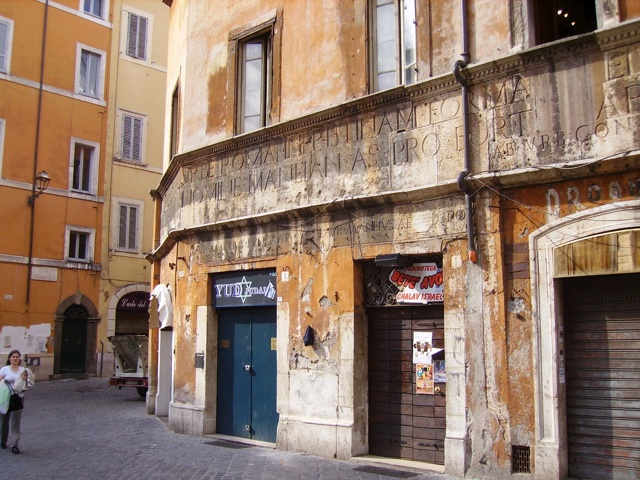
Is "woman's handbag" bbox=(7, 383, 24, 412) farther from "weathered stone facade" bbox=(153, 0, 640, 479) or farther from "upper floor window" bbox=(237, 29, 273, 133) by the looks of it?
"upper floor window" bbox=(237, 29, 273, 133)

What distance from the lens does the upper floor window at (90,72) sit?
2469 cm

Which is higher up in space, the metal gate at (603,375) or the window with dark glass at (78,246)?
the window with dark glass at (78,246)

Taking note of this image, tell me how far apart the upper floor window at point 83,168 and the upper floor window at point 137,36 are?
4.47 meters

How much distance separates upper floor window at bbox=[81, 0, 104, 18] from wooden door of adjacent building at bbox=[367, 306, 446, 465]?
20.7 meters

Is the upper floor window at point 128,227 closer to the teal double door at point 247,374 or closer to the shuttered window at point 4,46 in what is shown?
the shuttered window at point 4,46

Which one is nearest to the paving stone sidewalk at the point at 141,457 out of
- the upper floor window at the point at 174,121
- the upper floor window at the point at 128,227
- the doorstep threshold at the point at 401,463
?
the doorstep threshold at the point at 401,463

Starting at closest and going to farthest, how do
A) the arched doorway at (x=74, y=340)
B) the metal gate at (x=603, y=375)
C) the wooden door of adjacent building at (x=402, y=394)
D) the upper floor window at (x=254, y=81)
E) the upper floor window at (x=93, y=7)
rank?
the metal gate at (x=603, y=375)
the wooden door of adjacent building at (x=402, y=394)
the upper floor window at (x=254, y=81)
the arched doorway at (x=74, y=340)
the upper floor window at (x=93, y=7)

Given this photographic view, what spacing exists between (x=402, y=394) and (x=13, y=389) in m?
6.06

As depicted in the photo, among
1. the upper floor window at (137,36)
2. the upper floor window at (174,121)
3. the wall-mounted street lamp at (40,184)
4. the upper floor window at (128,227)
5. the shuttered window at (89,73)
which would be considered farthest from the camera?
the upper floor window at (137,36)

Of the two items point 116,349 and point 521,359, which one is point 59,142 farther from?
point 521,359

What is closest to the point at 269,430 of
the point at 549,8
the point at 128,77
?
the point at 549,8

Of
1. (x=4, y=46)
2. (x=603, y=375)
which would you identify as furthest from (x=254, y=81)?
(x=4, y=46)

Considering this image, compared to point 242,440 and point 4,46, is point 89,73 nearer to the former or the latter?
point 4,46

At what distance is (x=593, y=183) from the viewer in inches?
286
